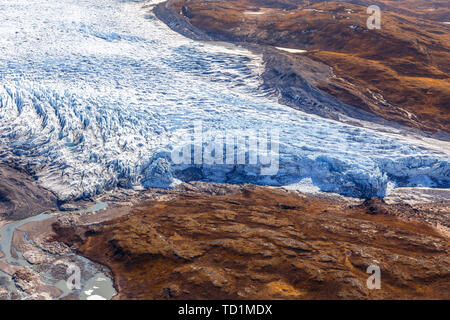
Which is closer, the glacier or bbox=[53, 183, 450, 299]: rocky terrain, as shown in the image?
bbox=[53, 183, 450, 299]: rocky terrain

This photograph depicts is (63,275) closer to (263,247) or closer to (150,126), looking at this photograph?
(263,247)

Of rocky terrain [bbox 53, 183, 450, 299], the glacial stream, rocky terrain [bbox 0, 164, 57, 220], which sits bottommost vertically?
the glacial stream

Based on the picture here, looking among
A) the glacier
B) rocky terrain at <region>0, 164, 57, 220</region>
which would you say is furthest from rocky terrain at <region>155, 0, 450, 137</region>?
rocky terrain at <region>0, 164, 57, 220</region>

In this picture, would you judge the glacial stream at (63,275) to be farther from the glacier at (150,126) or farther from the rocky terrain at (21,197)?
the glacier at (150,126)

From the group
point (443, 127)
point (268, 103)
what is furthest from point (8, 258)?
point (443, 127)

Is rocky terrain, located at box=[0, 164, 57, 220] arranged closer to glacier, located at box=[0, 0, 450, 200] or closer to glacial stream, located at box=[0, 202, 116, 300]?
glacier, located at box=[0, 0, 450, 200]

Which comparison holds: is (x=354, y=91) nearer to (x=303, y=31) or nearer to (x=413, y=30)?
(x=303, y=31)
